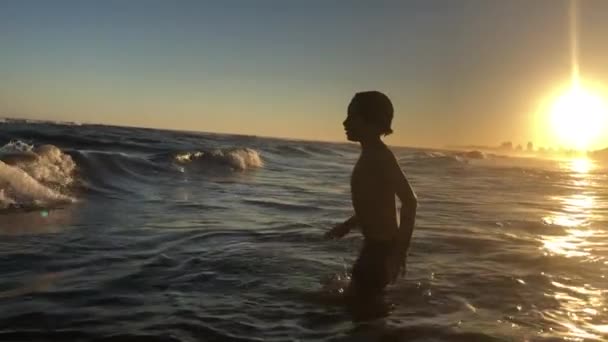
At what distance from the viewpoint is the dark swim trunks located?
522 centimetres

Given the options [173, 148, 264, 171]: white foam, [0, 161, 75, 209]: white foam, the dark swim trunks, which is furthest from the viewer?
[173, 148, 264, 171]: white foam

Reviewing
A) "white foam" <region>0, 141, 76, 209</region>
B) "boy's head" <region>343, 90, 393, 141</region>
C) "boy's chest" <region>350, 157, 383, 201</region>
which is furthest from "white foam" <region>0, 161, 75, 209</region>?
"boy's head" <region>343, 90, 393, 141</region>

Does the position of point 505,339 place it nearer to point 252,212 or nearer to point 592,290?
point 592,290

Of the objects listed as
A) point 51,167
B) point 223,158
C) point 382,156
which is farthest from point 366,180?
point 223,158

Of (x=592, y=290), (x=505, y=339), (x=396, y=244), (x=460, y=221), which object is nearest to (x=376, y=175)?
(x=396, y=244)

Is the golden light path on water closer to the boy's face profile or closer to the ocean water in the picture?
the ocean water

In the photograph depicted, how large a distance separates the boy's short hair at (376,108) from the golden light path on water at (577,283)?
2174mm

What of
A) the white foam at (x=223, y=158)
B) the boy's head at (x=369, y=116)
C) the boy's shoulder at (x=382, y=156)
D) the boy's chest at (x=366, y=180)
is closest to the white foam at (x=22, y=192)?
the boy's chest at (x=366, y=180)

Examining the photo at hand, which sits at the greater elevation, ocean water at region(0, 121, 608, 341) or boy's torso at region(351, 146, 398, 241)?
boy's torso at region(351, 146, 398, 241)

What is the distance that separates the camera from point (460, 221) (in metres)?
10.8

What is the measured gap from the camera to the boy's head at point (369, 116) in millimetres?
5121

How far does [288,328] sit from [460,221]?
22.6 ft

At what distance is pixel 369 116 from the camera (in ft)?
17.0

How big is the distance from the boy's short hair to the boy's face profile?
0.03m
